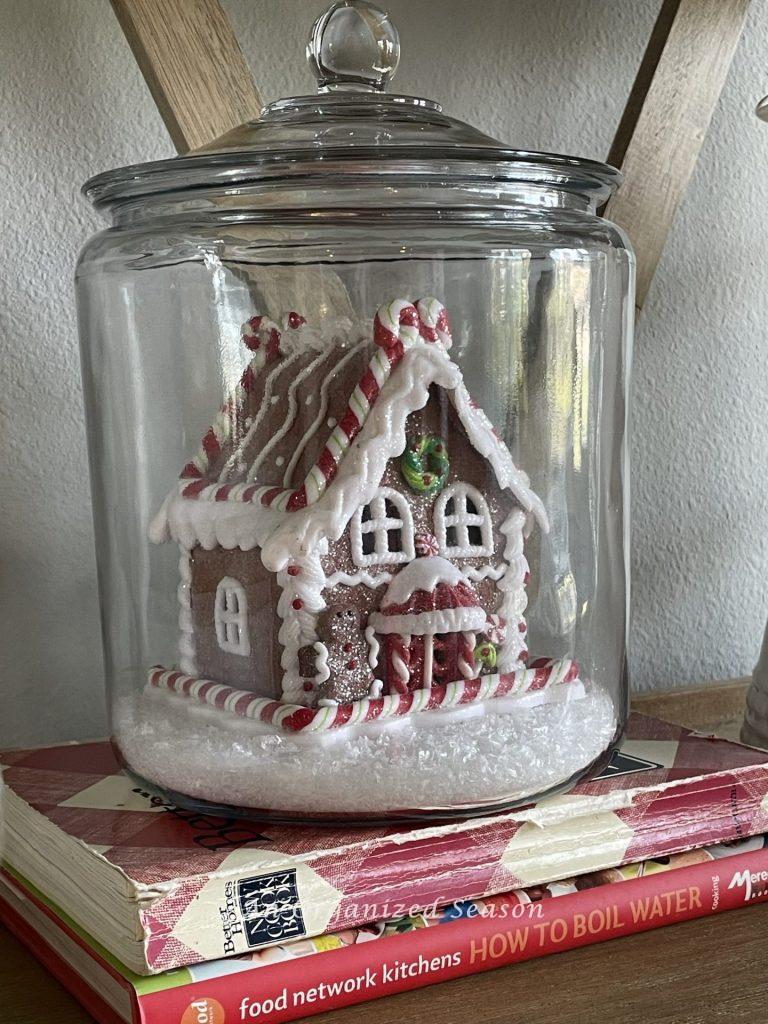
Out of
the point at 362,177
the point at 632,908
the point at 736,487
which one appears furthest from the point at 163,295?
the point at 736,487

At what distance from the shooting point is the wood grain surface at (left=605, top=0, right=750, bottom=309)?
89 centimetres

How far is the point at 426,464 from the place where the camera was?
0.61m

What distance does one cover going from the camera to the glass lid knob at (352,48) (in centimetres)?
64

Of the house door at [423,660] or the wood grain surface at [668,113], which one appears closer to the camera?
the house door at [423,660]

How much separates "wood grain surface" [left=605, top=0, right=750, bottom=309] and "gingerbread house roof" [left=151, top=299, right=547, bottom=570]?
1.12 ft

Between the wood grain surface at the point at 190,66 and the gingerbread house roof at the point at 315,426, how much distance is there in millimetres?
200

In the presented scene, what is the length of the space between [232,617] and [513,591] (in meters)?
0.15

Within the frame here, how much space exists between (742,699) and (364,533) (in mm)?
557

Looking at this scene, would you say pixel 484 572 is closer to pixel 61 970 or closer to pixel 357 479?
pixel 357 479

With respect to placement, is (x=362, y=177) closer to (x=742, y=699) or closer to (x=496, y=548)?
(x=496, y=548)

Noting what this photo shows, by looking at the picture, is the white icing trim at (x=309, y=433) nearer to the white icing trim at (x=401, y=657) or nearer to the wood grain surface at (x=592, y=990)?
the white icing trim at (x=401, y=657)

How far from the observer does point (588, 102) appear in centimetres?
95

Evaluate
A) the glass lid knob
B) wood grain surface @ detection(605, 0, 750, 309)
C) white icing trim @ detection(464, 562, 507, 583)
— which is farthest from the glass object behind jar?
wood grain surface @ detection(605, 0, 750, 309)

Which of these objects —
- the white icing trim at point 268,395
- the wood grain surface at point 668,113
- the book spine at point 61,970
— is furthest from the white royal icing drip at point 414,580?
the wood grain surface at point 668,113
